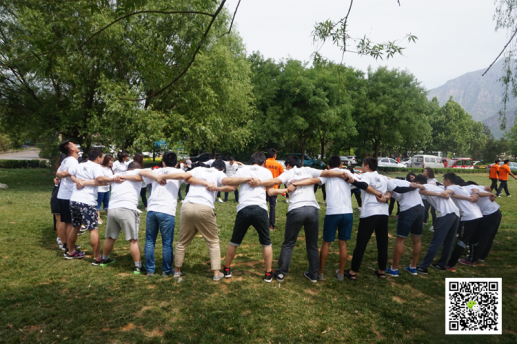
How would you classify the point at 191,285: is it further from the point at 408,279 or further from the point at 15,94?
the point at 15,94

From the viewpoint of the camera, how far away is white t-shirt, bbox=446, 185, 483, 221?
5.84m

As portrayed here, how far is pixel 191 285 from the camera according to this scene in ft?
15.7

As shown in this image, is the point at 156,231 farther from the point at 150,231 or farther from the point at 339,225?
the point at 339,225

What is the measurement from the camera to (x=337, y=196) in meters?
4.98

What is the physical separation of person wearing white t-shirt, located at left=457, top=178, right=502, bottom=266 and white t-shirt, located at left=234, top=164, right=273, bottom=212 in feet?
13.8

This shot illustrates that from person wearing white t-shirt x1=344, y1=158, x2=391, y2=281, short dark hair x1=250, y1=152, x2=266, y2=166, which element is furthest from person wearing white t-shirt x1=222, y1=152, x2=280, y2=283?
person wearing white t-shirt x1=344, y1=158, x2=391, y2=281

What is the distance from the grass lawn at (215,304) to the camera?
357cm

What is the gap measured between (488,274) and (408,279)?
1814 millimetres

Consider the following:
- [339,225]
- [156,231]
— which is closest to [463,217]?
[339,225]

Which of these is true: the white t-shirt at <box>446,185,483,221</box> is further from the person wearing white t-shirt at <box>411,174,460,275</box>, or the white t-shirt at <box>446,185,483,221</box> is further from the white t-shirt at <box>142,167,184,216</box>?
the white t-shirt at <box>142,167,184,216</box>

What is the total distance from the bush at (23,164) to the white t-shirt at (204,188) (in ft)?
93.0

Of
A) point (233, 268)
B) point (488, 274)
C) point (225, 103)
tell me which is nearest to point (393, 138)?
point (225, 103)

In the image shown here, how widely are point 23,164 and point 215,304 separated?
102 ft

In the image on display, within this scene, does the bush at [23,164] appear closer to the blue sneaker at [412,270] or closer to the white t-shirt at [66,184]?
the white t-shirt at [66,184]
